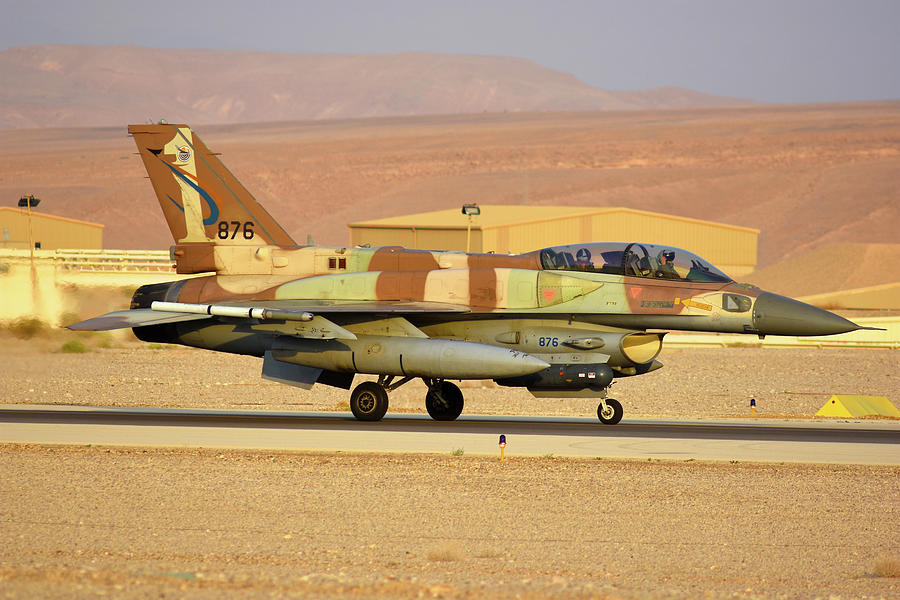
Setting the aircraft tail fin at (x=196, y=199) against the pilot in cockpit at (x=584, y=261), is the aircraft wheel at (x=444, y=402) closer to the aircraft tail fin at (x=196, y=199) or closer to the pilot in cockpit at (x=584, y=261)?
the pilot in cockpit at (x=584, y=261)

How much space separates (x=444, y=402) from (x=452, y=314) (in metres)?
1.66

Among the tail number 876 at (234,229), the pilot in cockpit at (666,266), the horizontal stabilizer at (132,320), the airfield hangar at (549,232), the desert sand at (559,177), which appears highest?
the desert sand at (559,177)

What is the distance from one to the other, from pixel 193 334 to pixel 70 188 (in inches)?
4200

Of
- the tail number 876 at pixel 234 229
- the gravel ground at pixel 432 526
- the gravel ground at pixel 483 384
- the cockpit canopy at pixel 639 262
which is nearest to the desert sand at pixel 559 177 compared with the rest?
the gravel ground at pixel 483 384

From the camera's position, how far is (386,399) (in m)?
19.7

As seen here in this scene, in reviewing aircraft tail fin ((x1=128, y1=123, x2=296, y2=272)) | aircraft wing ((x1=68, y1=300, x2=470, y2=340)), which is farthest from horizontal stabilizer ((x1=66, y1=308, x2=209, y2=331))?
aircraft tail fin ((x1=128, y1=123, x2=296, y2=272))

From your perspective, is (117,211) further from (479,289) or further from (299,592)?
(299,592)

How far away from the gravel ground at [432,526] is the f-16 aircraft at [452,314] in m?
3.28

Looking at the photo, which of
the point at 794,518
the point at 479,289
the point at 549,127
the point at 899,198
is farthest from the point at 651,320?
the point at 549,127

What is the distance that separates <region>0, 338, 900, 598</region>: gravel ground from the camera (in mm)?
9023

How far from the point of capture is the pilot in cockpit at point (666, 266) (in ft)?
62.0

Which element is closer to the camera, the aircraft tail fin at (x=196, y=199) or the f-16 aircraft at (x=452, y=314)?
the f-16 aircraft at (x=452, y=314)

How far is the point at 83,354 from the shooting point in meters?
37.3

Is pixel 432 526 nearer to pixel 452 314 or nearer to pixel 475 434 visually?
pixel 475 434
